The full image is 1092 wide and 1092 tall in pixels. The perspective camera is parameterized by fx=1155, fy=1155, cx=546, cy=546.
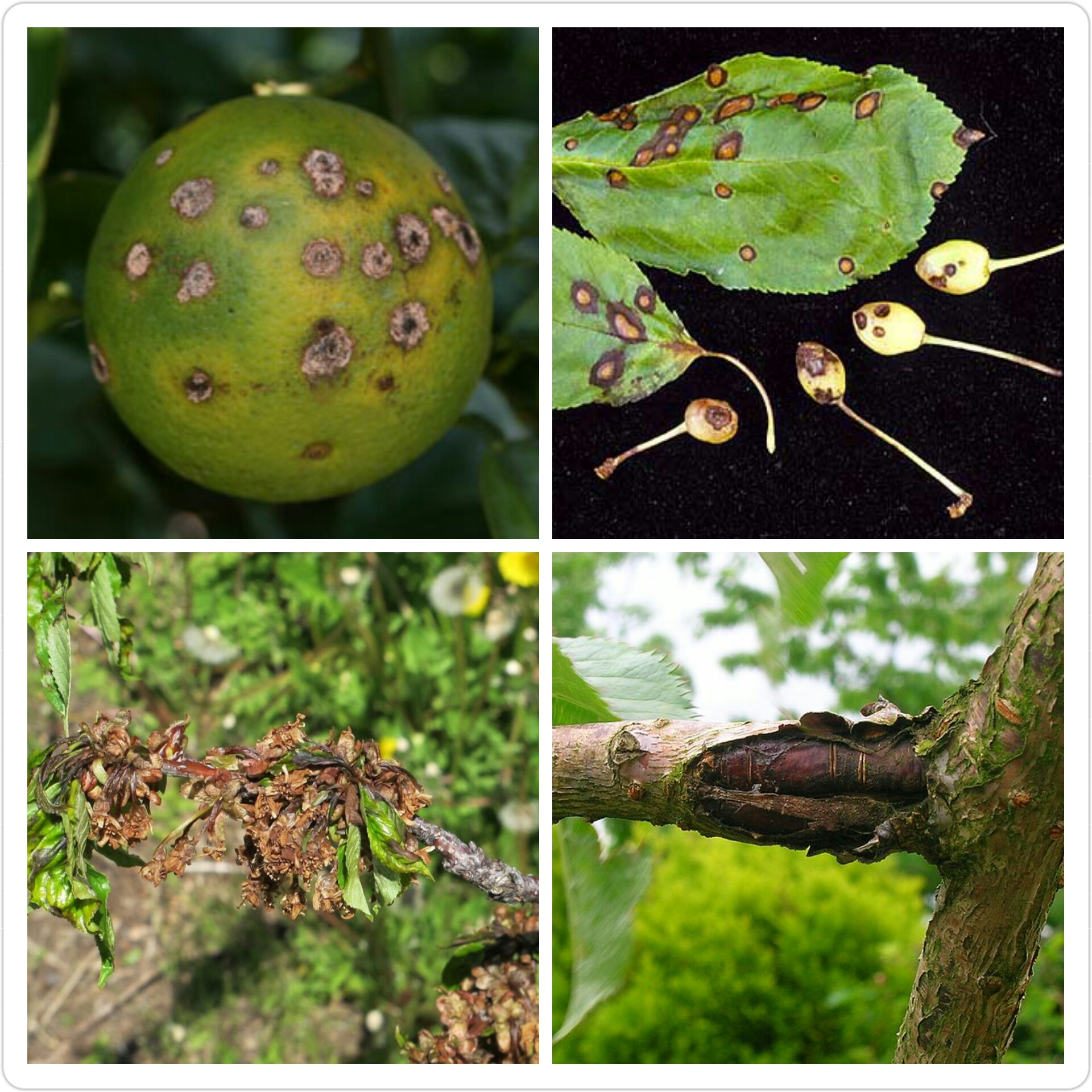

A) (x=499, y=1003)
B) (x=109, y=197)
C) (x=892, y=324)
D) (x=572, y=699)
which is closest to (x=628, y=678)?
(x=572, y=699)

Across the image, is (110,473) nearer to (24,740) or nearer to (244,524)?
(244,524)

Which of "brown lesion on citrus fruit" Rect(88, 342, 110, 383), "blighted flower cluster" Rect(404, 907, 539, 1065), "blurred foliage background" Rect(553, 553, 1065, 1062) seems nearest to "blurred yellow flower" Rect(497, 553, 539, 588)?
"blurred foliage background" Rect(553, 553, 1065, 1062)

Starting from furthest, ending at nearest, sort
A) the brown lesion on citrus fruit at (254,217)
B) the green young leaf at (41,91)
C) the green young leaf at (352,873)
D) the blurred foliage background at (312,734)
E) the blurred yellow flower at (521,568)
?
the blurred foliage background at (312,734), the blurred yellow flower at (521,568), the green young leaf at (41,91), the green young leaf at (352,873), the brown lesion on citrus fruit at (254,217)

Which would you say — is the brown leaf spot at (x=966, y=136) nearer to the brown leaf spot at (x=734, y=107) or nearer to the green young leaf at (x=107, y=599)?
the brown leaf spot at (x=734, y=107)

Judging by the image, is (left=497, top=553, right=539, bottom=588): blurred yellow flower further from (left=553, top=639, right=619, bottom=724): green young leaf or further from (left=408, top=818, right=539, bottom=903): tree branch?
(left=408, top=818, right=539, bottom=903): tree branch

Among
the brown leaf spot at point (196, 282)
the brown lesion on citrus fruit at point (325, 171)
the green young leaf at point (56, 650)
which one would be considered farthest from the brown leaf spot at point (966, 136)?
the green young leaf at point (56, 650)

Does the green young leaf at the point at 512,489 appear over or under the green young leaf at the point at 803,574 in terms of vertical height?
over
